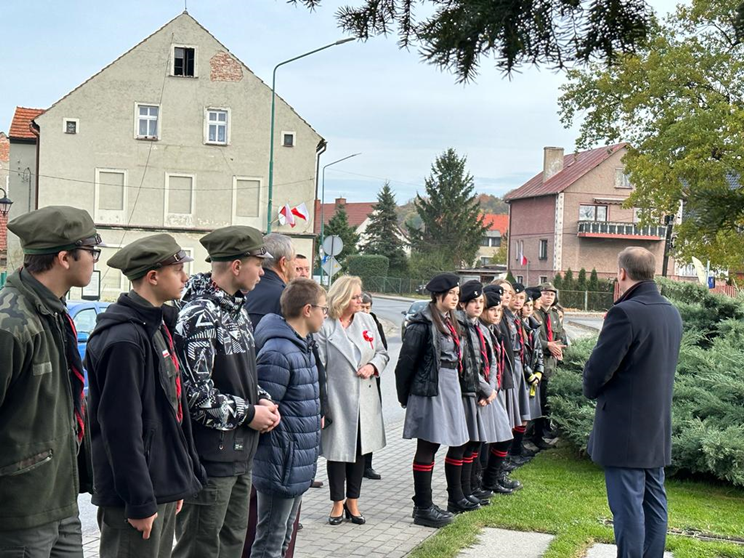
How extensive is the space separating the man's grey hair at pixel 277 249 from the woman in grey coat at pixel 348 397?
3.76ft

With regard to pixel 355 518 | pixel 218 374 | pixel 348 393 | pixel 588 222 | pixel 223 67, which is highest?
pixel 223 67

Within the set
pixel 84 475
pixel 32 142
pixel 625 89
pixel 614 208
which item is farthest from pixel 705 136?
pixel 614 208

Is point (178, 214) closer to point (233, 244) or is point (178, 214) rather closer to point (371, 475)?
point (371, 475)

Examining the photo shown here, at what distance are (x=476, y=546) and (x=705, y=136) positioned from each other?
2025cm

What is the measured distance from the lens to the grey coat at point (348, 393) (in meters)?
7.14

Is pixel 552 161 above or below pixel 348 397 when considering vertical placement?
above

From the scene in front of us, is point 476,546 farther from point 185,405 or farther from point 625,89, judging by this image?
point 625,89

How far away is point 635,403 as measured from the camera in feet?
18.3

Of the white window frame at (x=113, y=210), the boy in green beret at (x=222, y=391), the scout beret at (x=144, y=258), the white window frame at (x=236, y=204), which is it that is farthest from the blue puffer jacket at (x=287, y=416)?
the white window frame at (x=113, y=210)

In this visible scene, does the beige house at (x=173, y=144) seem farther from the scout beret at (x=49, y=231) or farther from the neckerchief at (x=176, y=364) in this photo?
the scout beret at (x=49, y=231)

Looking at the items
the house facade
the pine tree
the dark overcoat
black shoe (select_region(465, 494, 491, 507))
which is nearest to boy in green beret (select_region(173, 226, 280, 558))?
the dark overcoat

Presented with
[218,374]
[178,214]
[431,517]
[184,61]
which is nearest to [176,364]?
[218,374]

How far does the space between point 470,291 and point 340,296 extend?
1223 mm

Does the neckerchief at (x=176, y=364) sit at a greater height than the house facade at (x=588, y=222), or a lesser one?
lesser
